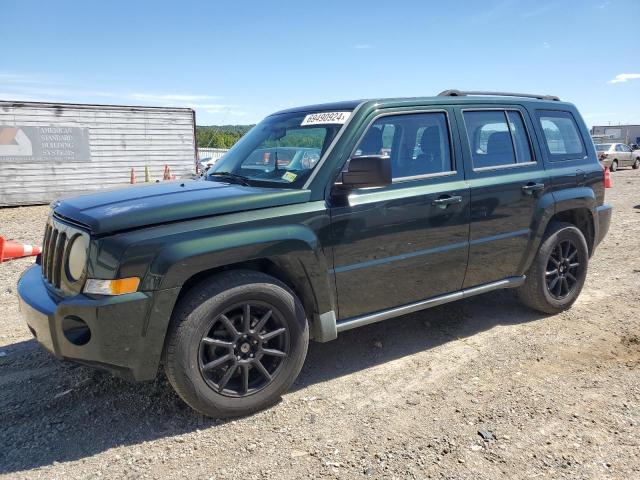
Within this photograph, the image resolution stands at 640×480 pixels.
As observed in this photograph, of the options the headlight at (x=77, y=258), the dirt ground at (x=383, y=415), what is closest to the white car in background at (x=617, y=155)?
the dirt ground at (x=383, y=415)

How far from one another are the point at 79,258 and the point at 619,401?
355 cm

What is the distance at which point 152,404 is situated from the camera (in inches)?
132

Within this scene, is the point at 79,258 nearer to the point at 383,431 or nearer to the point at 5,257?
the point at 383,431

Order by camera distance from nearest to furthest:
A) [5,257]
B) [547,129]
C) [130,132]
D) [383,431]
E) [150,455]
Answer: [150,455], [383,431], [547,129], [5,257], [130,132]

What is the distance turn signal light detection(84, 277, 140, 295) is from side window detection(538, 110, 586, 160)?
3862mm

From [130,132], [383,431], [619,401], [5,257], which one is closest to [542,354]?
[619,401]

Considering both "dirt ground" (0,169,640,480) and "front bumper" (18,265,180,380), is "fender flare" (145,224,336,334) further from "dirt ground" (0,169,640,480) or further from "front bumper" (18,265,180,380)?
"dirt ground" (0,169,640,480)

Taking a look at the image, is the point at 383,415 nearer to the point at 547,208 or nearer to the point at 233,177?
the point at 233,177

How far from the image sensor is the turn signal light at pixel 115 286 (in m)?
2.74

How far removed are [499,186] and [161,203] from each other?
2729 millimetres

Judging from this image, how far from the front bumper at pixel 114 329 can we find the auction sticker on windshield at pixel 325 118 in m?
1.69

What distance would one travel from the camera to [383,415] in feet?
10.6

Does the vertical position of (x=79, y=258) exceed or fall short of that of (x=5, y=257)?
it exceeds it

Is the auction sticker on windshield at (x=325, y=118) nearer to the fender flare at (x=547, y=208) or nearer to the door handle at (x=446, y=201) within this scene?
the door handle at (x=446, y=201)
